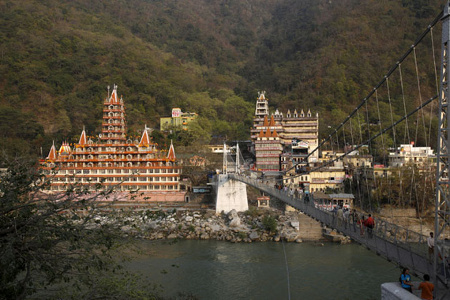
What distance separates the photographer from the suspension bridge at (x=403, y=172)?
16.5 feet

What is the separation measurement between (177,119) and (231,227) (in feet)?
56.1

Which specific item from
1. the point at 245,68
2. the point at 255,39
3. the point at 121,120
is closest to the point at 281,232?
the point at 121,120

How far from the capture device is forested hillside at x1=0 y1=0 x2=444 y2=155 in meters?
31.4

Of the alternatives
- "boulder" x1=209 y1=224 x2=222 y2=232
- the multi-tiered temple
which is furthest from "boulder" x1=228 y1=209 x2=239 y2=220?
the multi-tiered temple

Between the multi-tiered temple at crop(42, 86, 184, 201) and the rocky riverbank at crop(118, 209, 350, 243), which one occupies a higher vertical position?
the multi-tiered temple at crop(42, 86, 184, 201)

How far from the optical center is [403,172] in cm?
1731

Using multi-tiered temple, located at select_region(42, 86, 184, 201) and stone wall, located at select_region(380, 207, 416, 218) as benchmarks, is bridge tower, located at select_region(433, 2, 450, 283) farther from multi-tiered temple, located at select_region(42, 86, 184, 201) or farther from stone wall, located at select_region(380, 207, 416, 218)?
multi-tiered temple, located at select_region(42, 86, 184, 201)

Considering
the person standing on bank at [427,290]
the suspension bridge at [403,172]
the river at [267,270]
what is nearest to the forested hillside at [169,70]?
the suspension bridge at [403,172]

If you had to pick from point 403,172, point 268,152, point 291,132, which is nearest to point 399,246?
point 403,172

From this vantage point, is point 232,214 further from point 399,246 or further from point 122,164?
point 399,246

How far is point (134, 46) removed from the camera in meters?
45.4

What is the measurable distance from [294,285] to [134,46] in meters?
39.1

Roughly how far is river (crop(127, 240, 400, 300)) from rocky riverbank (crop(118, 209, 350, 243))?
0.61 metres

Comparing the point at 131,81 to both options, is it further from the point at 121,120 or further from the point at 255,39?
the point at 255,39
